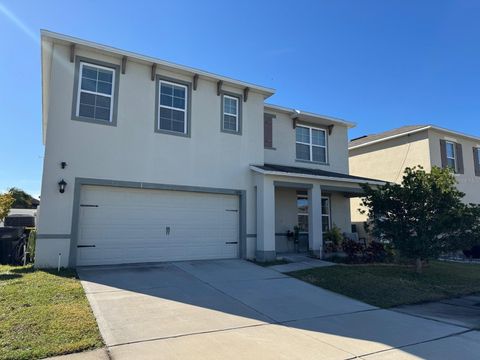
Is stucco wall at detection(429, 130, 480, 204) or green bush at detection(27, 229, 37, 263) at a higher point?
stucco wall at detection(429, 130, 480, 204)

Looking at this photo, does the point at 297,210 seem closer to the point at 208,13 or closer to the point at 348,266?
the point at 348,266

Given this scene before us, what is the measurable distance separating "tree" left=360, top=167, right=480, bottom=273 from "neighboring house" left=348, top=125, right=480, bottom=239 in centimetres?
907

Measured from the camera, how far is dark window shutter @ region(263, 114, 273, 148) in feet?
51.0

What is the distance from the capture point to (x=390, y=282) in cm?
1064

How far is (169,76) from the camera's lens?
498 inches

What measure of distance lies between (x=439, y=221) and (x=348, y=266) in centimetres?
324

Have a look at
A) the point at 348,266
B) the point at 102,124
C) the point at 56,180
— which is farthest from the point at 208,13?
the point at 348,266

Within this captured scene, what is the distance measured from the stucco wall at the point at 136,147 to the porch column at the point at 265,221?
478mm

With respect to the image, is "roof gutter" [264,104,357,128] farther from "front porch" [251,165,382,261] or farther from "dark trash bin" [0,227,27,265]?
"dark trash bin" [0,227,27,265]

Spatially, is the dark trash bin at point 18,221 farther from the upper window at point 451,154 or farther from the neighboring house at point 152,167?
the upper window at point 451,154

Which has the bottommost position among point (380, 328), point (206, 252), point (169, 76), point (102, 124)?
point (380, 328)

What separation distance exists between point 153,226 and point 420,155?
15.8 m

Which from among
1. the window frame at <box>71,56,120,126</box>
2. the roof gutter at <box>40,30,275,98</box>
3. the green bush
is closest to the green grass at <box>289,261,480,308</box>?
the roof gutter at <box>40,30,275,98</box>

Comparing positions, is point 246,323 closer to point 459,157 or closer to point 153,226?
point 153,226
